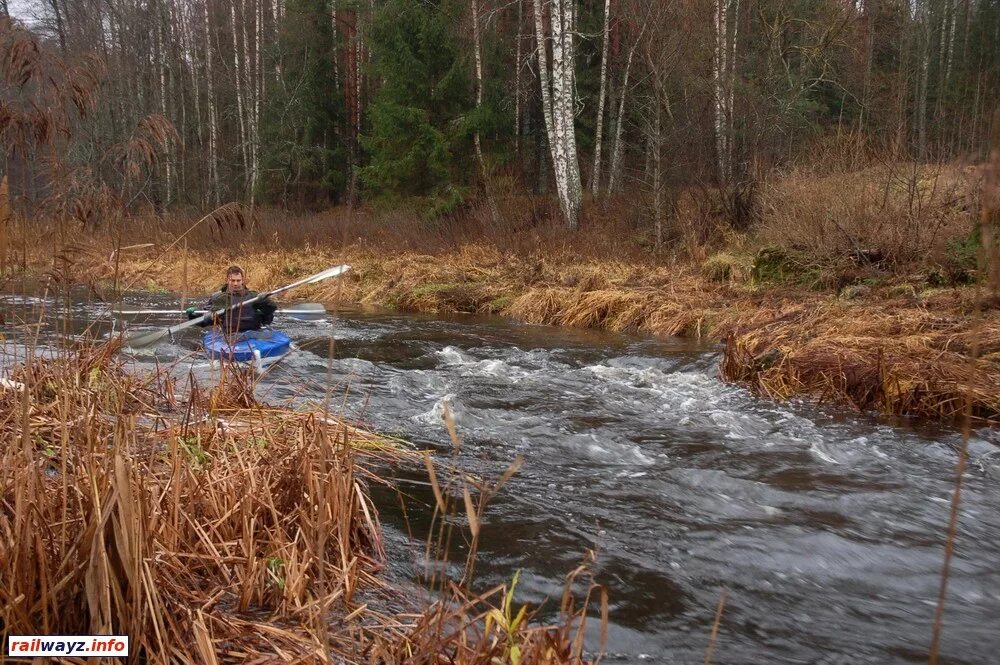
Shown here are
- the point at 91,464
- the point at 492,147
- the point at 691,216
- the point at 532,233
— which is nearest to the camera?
the point at 91,464

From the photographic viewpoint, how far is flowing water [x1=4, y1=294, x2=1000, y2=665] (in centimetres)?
307

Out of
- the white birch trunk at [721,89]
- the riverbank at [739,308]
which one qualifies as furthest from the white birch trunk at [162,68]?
the white birch trunk at [721,89]

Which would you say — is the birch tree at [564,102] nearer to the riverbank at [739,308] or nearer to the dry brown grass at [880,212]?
the riverbank at [739,308]

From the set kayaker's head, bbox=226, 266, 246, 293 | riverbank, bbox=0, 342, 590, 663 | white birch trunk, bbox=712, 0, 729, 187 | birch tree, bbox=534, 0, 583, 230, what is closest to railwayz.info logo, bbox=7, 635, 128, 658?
riverbank, bbox=0, 342, 590, 663

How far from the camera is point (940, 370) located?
645 centimetres

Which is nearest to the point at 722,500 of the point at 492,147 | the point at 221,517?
the point at 221,517

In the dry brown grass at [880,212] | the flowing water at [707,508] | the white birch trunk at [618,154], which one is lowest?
the flowing water at [707,508]

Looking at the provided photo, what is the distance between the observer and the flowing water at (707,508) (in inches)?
121

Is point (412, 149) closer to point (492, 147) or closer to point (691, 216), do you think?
point (492, 147)

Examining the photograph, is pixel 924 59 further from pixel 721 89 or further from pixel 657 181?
pixel 657 181

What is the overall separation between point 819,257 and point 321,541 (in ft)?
36.5

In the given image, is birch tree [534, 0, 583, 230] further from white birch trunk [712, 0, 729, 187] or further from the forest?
white birch trunk [712, 0, 729, 187]

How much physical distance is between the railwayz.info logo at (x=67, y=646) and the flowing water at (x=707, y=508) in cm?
98

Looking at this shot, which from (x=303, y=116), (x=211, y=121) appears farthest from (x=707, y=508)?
(x=211, y=121)
